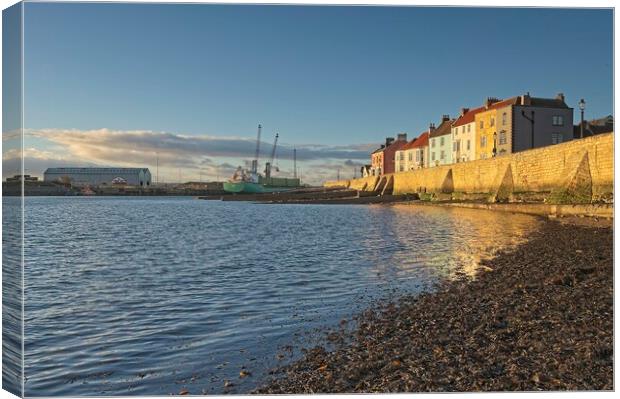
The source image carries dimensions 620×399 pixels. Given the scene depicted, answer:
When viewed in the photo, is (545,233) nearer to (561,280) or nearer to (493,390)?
(561,280)

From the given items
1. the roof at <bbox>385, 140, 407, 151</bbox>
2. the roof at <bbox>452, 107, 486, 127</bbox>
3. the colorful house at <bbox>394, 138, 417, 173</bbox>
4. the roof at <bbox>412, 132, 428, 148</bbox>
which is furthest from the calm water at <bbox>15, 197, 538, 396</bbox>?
the roof at <bbox>385, 140, 407, 151</bbox>

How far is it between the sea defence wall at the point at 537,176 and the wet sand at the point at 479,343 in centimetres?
1243

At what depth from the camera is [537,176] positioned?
34.1 meters

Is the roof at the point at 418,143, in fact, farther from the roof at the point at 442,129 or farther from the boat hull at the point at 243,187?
the boat hull at the point at 243,187

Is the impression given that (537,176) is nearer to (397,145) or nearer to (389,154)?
(397,145)

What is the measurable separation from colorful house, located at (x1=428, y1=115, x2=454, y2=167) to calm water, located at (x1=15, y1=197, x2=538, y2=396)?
52.3 m

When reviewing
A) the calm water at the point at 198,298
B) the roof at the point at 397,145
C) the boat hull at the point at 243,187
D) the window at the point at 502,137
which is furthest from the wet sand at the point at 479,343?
the boat hull at the point at 243,187

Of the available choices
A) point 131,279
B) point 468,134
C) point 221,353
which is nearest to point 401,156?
point 468,134

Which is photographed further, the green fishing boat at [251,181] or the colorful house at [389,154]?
the green fishing boat at [251,181]

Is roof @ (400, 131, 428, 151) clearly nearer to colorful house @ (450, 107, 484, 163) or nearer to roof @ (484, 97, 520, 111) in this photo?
colorful house @ (450, 107, 484, 163)

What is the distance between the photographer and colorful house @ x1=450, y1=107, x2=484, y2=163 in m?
63.9

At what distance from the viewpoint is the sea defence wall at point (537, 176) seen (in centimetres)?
2514

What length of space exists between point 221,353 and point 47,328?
348 cm

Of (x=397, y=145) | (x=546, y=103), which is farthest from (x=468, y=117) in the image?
(x=397, y=145)
